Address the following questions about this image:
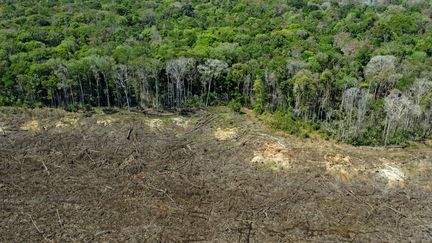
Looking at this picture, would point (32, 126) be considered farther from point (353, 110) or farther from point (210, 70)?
point (353, 110)

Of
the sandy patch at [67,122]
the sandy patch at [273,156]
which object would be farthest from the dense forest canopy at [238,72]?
the sandy patch at [273,156]

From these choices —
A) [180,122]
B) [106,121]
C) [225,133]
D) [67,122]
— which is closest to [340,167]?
[225,133]

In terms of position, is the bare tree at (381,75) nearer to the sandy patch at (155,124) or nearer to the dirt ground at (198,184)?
the dirt ground at (198,184)

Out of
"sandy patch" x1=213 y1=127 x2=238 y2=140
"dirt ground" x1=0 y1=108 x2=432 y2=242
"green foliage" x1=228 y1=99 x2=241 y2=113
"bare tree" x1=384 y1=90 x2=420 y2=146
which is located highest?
"bare tree" x1=384 y1=90 x2=420 y2=146

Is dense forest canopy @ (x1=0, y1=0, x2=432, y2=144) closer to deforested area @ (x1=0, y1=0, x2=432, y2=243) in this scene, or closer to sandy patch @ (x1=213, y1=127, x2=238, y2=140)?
deforested area @ (x1=0, y1=0, x2=432, y2=243)

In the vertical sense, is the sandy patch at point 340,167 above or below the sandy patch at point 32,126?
below

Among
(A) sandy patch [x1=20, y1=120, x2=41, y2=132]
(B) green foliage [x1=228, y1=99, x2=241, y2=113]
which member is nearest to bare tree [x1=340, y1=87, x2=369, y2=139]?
(B) green foliage [x1=228, y1=99, x2=241, y2=113]
